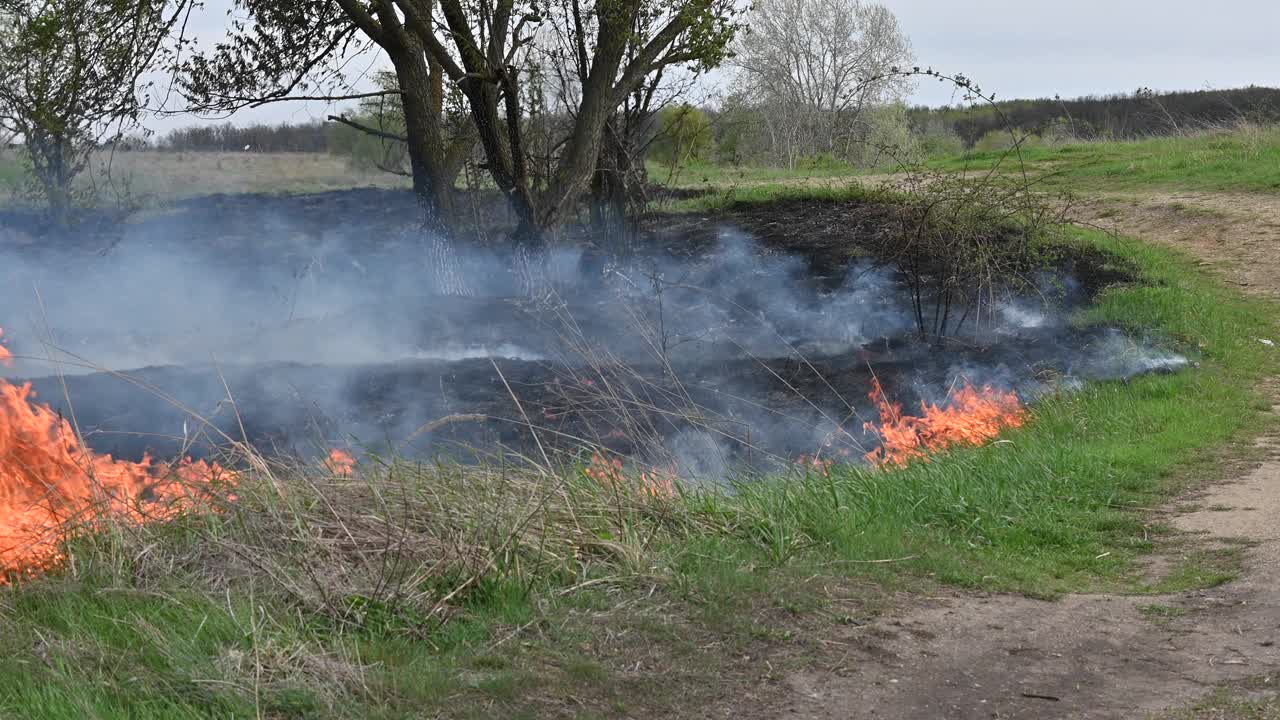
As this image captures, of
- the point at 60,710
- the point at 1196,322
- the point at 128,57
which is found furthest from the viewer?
the point at 128,57

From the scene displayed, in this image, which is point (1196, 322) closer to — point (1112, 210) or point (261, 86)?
point (1112, 210)

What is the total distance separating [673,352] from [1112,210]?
328 inches

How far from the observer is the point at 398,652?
4.48 m

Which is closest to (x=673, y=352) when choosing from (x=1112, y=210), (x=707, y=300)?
(x=707, y=300)

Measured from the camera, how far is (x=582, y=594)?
5098 mm

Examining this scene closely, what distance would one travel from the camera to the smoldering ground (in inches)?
379

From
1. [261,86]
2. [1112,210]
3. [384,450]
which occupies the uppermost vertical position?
[261,86]

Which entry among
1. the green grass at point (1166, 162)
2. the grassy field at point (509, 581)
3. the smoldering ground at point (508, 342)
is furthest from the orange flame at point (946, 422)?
the green grass at point (1166, 162)

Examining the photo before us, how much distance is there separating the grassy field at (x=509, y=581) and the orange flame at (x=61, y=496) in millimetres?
188

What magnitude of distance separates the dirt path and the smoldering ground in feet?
6.21

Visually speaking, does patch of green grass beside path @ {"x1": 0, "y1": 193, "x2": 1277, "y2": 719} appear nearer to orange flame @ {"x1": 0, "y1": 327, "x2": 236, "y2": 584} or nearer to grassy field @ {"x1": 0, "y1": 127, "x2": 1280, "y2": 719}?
grassy field @ {"x1": 0, "y1": 127, "x2": 1280, "y2": 719}

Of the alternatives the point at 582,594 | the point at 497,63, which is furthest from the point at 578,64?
the point at 582,594

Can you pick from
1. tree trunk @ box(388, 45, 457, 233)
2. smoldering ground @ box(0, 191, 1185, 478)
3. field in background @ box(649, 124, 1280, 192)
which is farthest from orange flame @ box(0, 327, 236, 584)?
field in background @ box(649, 124, 1280, 192)

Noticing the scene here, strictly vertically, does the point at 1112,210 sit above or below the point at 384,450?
above
